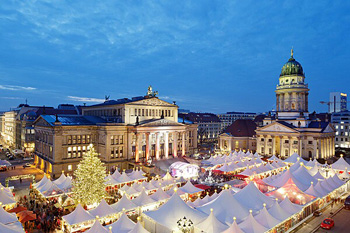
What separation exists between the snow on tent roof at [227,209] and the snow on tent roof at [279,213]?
2146 millimetres

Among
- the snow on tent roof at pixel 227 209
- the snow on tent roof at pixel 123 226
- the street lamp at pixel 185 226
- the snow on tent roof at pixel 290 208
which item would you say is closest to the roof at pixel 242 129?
the snow on tent roof at pixel 290 208

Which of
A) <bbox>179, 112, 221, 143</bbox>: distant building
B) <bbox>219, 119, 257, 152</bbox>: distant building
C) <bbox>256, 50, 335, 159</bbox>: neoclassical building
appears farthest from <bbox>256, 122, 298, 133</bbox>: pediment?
<bbox>179, 112, 221, 143</bbox>: distant building

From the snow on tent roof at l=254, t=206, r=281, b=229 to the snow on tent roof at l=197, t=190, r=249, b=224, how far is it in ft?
4.81

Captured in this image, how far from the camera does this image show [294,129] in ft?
189

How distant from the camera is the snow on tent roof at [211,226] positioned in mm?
16938

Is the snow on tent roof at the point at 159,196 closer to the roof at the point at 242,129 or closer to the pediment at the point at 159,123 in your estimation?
the pediment at the point at 159,123

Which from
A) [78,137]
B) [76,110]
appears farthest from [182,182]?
[76,110]

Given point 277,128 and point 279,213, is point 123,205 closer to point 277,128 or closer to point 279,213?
point 279,213

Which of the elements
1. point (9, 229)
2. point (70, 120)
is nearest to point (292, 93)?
point (70, 120)

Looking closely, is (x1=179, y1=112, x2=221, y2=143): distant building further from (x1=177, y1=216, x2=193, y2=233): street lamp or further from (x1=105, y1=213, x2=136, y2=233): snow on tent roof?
(x1=177, y1=216, x2=193, y2=233): street lamp

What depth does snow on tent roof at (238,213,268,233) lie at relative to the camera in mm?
16908

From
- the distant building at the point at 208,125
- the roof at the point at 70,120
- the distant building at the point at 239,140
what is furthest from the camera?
the distant building at the point at 208,125

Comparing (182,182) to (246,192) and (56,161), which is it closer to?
(246,192)

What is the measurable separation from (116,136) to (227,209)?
31918 mm
